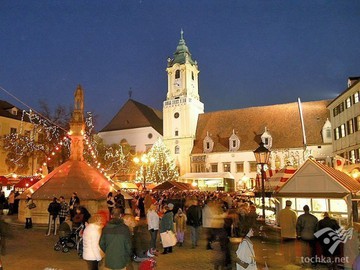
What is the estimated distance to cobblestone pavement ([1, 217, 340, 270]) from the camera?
10274mm

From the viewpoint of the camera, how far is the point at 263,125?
177 feet

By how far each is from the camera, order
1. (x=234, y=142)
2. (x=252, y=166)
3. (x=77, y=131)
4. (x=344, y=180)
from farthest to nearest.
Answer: (x=234, y=142) < (x=252, y=166) < (x=77, y=131) < (x=344, y=180)

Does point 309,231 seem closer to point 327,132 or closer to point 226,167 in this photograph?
point 327,132

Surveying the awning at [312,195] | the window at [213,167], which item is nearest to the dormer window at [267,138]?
the window at [213,167]

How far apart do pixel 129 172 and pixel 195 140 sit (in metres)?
10.9

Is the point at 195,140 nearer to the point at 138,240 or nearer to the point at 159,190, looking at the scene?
the point at 159,190

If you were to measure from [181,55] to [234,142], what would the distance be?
699 inches

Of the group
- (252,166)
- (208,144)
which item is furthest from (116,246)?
(208,144)

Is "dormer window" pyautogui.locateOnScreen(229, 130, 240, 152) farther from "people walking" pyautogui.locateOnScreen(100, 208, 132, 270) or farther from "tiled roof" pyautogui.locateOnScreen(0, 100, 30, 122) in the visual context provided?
"people walking" pyautogui.locateOnScreen(100, 208, 132, 270)

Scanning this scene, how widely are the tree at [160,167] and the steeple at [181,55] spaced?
15.4m

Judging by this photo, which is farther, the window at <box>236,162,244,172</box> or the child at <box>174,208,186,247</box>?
the window at <box>236,162,244,172</box>

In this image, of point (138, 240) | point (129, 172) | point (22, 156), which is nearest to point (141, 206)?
point (138, 240)

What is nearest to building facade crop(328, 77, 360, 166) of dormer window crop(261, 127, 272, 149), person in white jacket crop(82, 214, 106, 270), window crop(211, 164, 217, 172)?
dormer window crop(261, 127, 272, 149)

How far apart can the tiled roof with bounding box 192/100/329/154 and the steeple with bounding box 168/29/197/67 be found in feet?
30.2
